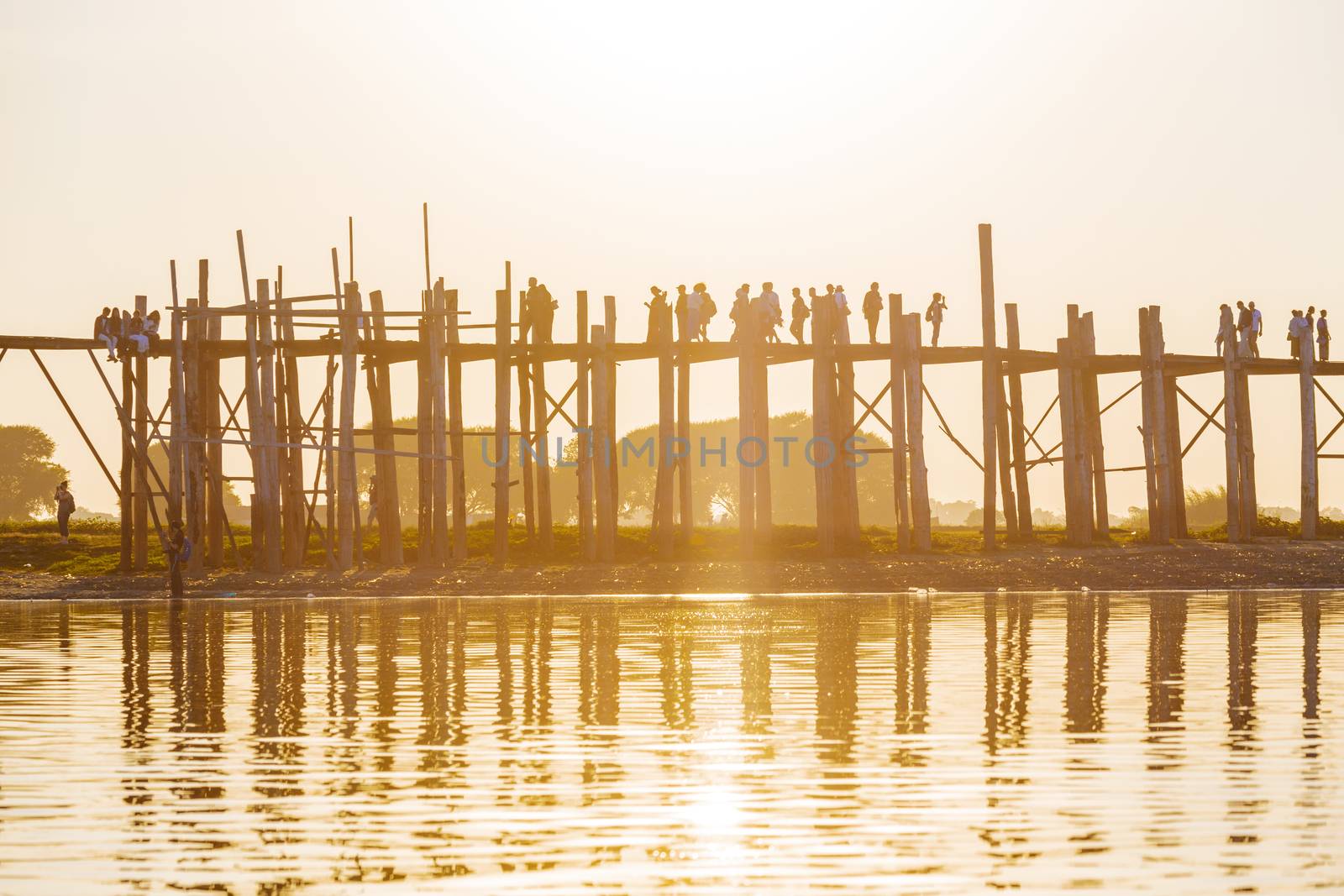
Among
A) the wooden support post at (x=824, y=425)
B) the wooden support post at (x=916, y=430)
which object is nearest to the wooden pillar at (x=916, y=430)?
the wooden support post at (x=916, y=430)

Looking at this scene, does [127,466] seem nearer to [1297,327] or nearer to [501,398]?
[501,398]

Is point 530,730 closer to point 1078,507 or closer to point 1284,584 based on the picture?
point 1284,584

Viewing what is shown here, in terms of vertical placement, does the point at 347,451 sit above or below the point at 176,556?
above

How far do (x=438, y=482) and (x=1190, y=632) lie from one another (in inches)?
578

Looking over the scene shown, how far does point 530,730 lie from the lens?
1240cm

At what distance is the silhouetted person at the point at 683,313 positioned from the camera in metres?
32.6

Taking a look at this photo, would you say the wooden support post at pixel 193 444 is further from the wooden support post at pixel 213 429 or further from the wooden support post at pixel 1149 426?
the wooden support post at pixel 1149 426

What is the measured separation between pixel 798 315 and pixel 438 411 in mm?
6479

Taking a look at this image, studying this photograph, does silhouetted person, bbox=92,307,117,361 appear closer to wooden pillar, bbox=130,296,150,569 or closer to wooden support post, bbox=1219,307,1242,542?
wooden pillar, bbox=130,296,150,569

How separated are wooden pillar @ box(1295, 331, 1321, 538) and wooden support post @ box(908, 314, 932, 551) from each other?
6.75m

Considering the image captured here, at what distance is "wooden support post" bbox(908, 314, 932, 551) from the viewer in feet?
107

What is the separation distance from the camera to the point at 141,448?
104 feet

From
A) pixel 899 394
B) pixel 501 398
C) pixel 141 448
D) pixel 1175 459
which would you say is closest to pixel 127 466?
pixel 141 448

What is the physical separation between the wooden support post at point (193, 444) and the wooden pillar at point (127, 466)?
43.1 inches
